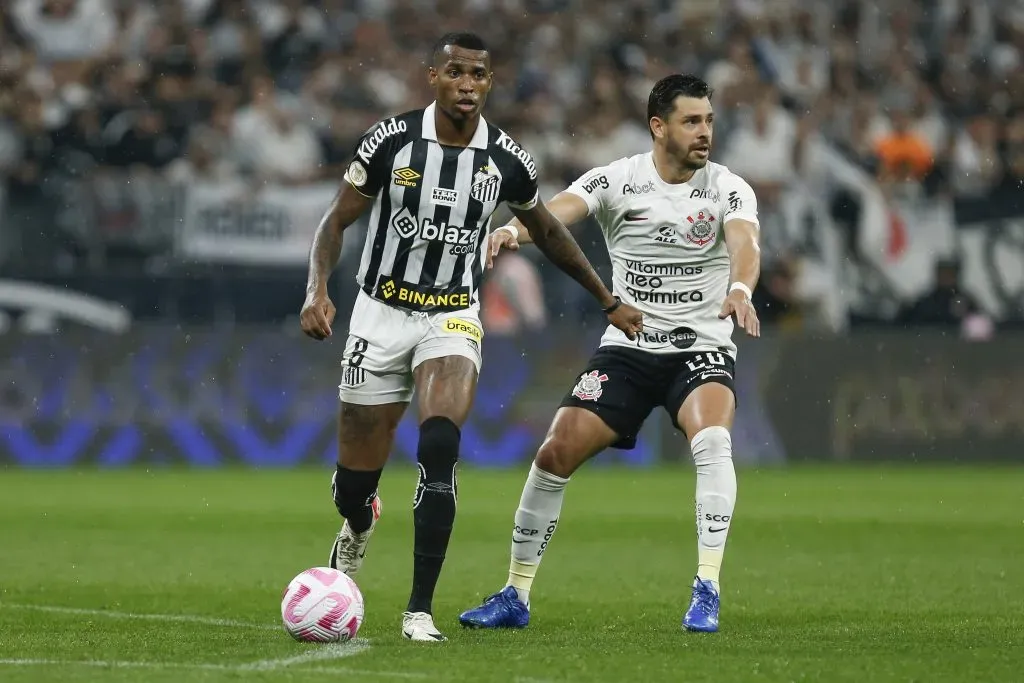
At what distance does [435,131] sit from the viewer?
7238mm

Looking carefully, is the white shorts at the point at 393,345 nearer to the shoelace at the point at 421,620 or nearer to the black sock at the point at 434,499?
the black sock at the point at 434,499

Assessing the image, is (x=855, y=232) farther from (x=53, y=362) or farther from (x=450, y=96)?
(x=450, y=96)

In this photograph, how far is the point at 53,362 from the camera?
1630 centimetres

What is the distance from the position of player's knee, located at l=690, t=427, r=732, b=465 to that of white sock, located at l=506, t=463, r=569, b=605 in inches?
25.6

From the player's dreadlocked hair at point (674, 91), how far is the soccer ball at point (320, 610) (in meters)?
2.81

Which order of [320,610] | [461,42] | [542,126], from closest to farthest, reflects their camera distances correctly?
[320,610]
[461,42]
[542,126]

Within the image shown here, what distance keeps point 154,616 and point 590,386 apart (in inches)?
88.5

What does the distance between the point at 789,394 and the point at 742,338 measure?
32.6 inches

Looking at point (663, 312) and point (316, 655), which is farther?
point (663, 312)

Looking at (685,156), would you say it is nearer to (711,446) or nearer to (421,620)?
(711,446)

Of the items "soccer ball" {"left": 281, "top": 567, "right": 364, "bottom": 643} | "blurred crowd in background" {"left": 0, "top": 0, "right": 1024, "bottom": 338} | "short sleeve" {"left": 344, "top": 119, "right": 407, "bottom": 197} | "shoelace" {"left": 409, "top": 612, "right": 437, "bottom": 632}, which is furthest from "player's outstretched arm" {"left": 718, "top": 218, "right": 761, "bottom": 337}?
"blurred crowd in background" {"left": 0, "top": 0, "right": 1024, "bottom": 338}

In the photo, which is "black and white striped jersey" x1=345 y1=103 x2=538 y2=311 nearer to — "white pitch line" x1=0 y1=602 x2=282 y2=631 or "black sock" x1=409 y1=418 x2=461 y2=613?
"black sock" x1=409 y1=418 x2=461 y2=613

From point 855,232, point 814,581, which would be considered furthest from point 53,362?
point 814,581

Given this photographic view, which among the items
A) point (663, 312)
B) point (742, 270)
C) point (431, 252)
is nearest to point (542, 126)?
point (663, 312)
